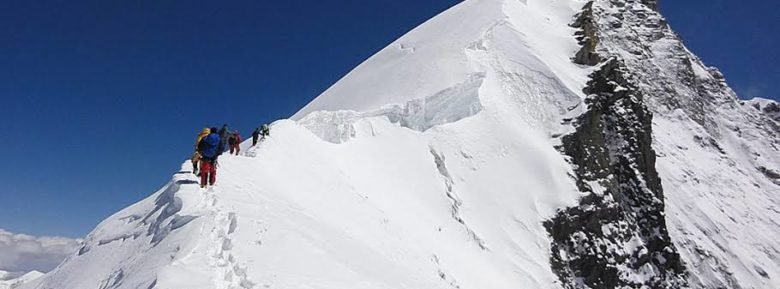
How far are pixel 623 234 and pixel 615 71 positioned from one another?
15998 mm

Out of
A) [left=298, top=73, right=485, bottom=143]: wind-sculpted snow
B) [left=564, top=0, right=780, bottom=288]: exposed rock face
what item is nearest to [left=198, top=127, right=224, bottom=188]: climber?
[left=298, top=73, right=485, bottom=143]: wind-sculpted snow

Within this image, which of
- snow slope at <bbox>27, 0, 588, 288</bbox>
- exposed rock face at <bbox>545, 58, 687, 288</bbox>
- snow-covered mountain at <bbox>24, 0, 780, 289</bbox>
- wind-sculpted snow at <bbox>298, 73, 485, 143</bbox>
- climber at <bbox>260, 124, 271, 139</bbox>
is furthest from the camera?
exposed rock face at <bbox>545, 58, 687, 288</bbox>

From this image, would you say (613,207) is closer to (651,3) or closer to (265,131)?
(265,131)

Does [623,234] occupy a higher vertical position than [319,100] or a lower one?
lower

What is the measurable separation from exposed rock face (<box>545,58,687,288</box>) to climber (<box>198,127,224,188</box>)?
Answer: 24.9 m

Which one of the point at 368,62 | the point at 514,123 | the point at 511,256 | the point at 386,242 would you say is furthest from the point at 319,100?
the point at 386,242

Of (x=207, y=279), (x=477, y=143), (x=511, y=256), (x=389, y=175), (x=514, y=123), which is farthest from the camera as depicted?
(x=514, y=123)

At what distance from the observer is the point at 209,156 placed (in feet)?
50.8

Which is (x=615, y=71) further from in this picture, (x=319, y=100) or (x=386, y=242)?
(x=386, y=242)

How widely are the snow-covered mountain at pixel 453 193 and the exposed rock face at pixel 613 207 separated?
159 millimetres

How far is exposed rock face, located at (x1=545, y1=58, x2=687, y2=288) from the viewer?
125 feet

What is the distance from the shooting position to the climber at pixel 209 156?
15.5 meters

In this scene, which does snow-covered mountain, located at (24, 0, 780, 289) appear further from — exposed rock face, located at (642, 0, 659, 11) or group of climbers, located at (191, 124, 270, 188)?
exposed rock face, located at (642, 0, 659, 11)

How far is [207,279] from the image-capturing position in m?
9.56
